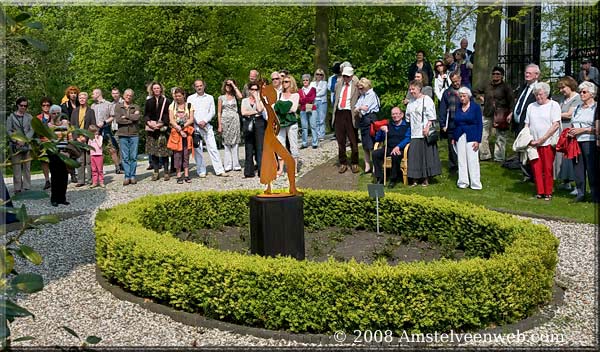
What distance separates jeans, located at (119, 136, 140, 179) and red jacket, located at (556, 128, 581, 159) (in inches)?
344

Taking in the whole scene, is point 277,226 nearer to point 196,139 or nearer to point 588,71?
point 196,139

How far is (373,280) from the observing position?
5.49 metres

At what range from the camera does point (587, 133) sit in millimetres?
10773

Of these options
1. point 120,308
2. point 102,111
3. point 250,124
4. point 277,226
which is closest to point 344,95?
point 250,124

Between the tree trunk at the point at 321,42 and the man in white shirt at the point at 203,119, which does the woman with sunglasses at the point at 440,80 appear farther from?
the tree trunk at the point at 321,42

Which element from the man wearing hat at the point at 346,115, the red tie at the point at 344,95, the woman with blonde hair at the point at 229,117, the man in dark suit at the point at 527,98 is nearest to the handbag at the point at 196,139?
the woman with blonde hair at the point at 229,117

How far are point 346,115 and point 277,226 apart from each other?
7598 millimetres

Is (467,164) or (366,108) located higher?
(366,108)

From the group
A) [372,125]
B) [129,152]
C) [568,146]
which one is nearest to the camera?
[568,146]

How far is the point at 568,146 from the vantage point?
36.1ft

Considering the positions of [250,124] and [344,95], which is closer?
[344,95]

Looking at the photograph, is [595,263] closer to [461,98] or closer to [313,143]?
[461,98]

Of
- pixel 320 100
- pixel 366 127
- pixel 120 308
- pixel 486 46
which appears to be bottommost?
pixel 120 308

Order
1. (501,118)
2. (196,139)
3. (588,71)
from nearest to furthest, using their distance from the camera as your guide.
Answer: (588,71) < (501,118) < (196,139)
